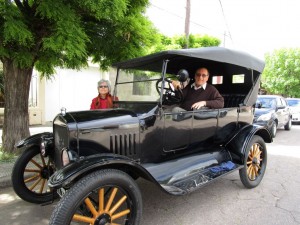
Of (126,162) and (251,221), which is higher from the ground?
(126,162)

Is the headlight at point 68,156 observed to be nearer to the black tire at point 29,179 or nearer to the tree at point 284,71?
the black tire at point 29,179

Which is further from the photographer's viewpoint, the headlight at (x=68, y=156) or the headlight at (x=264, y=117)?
the headlight at (x=264, y=117)

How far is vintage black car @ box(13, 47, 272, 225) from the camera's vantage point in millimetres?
2525

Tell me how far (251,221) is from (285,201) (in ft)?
2.98

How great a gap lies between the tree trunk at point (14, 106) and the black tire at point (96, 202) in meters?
3.37

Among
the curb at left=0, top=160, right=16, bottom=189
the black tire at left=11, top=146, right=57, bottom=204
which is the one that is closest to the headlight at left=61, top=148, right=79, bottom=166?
the black tire at left=11, top=146, right=57, bottom=204

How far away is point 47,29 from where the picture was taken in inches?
178

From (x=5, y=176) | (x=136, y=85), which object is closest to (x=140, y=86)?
(x=136, y=85)

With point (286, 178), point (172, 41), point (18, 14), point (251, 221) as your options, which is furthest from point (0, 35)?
point (172, 41)

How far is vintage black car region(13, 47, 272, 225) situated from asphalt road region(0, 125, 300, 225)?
23 centimetres

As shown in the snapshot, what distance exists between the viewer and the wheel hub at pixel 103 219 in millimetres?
2533

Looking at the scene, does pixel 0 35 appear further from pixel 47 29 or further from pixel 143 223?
pixel 143 223

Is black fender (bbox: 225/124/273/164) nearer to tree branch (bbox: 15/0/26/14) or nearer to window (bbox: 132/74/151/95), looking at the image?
window (bbox: 132/74/151/95)

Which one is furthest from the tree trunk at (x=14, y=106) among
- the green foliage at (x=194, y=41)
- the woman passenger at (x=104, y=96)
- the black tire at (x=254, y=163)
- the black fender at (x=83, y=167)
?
the green foliage at (x=194, y=41)
